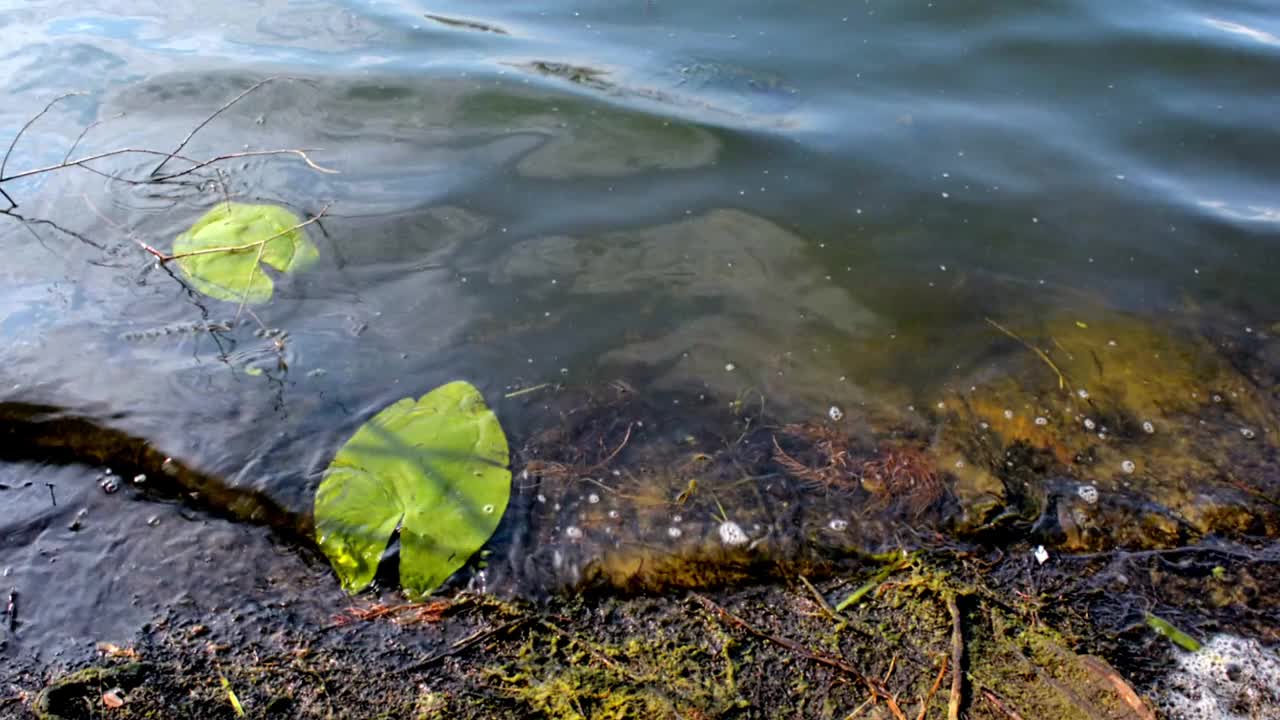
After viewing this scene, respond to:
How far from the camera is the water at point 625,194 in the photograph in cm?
288

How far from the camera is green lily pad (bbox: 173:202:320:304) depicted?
10.2 feet

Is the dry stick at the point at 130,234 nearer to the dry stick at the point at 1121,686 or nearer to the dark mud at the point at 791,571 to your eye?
the dark mud at the point at 791,571

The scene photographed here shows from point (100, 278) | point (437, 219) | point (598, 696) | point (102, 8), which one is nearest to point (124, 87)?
point (102, 8)

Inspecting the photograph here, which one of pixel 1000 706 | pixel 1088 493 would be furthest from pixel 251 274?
pixel 1088 493

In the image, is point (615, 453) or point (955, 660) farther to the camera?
point (615, 453)

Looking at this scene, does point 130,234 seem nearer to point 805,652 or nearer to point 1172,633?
point 805,652

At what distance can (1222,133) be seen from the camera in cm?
402

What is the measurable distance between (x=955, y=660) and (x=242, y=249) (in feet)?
9.26

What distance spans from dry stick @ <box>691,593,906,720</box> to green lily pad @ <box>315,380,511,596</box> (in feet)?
2.25

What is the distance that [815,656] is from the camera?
1.95m

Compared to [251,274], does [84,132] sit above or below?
above

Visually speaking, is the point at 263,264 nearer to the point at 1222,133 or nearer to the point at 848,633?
the point at 848,633

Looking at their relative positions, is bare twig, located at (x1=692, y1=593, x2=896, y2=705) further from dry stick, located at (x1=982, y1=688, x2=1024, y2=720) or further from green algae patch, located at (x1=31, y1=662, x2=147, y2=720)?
green algae patch, located at (x1=31, y1=662, x2=147, y2=720)

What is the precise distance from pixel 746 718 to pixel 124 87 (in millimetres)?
4305
